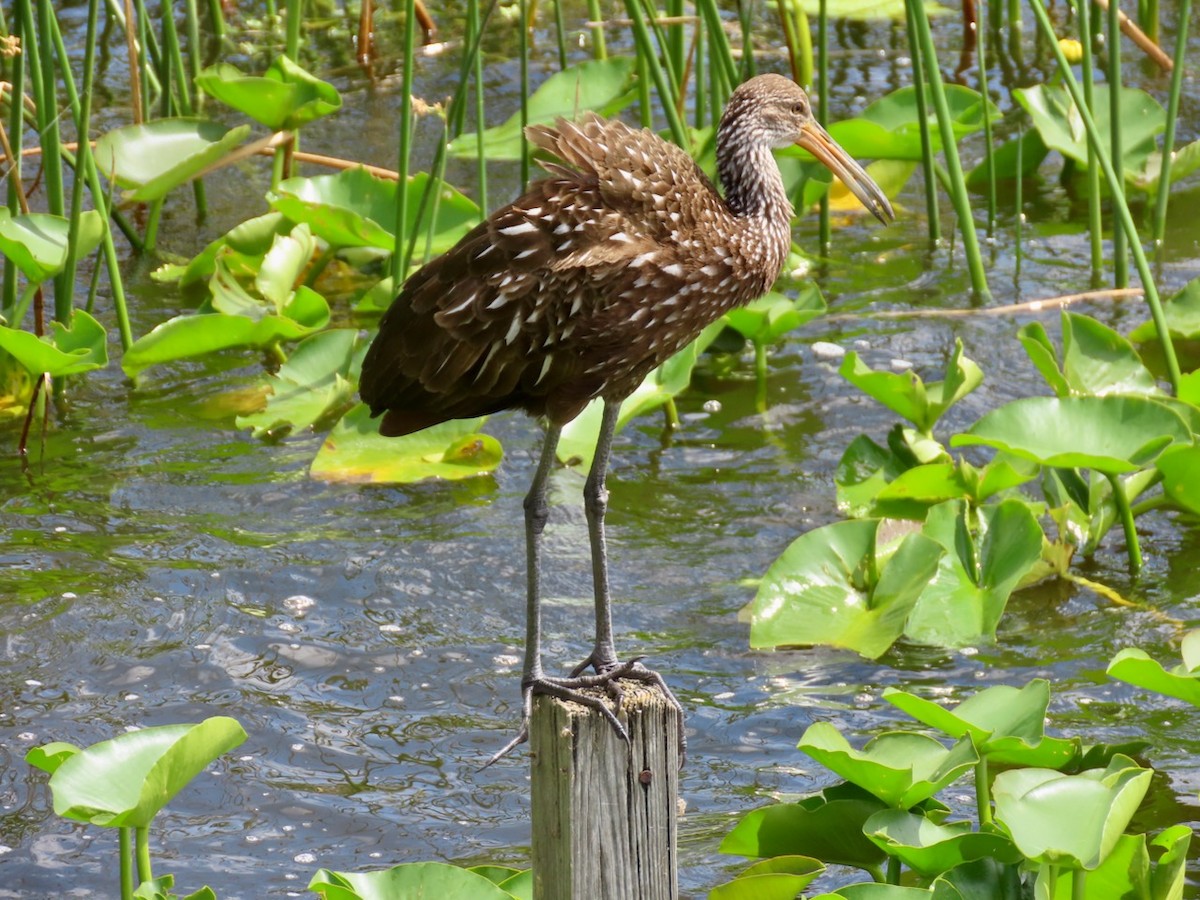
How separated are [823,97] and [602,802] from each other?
Answer: 4.54 metres

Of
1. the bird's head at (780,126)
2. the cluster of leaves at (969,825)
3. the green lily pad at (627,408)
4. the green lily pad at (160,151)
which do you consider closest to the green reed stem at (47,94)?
the green lily pad at (160,151)

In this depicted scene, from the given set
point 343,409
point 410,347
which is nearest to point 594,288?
point 410,347

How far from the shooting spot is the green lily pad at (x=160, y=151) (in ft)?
23.0

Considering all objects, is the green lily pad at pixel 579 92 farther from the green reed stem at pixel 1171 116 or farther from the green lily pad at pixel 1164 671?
the green lily pad at pixel 1164 671

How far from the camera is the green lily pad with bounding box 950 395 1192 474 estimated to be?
5.01 m

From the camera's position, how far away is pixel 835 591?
5.12 m

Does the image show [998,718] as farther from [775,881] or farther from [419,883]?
[419,883]

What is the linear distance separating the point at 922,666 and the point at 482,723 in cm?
143

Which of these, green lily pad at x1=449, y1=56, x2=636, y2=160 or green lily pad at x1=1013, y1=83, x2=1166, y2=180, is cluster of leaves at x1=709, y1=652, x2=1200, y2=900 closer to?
green lily pad at x1=1013, y1=83, x2=1166, y2=180

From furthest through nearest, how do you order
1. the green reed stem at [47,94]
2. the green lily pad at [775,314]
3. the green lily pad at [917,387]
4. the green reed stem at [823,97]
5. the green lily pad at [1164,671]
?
the green reed stem at [823,97], the green lily pad at [775,314], the green reed stem at [47,94], the green lily pad at [917,387], the green lily pad at [1164,671]

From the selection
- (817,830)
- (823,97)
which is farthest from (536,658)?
(823,97)

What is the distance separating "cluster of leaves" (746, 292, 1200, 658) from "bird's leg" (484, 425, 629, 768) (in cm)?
110

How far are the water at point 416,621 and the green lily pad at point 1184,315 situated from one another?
0.71 metres

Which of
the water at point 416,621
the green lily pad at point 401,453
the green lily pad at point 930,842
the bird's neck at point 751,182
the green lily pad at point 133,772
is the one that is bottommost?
the water at point 416,621
